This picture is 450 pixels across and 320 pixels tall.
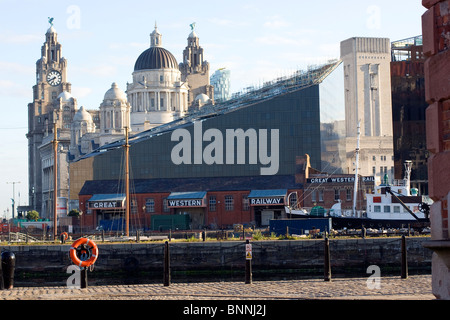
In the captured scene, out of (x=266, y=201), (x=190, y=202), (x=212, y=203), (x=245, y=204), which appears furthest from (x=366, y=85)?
(x=190, y=202)

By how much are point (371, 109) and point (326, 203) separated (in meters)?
Answer: 100

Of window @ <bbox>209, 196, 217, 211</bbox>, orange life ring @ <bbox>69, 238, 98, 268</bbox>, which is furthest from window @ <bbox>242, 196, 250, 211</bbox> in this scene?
orange life ring @ <bbox>69, 238, 98, 268</bbox>

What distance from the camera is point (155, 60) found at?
17512 cm

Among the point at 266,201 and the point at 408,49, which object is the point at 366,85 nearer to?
the point at 408,49

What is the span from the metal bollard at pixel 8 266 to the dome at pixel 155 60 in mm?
150528

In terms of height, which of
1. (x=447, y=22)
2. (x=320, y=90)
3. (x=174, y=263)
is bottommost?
(x=174, y=263)

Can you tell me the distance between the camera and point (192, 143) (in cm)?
10931

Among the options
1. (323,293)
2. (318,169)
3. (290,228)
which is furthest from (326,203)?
(323,293)

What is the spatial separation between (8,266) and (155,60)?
500 ft

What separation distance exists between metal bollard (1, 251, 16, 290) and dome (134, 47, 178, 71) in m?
151

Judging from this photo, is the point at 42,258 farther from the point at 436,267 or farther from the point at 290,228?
the point at 436,267

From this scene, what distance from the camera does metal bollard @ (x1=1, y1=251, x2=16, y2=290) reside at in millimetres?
24586

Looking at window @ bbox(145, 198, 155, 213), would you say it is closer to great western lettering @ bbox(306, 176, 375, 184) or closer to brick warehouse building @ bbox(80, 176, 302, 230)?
brick warehouse building @ bbox(80, 176, 302, 230)

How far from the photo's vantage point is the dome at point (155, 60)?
175 m
